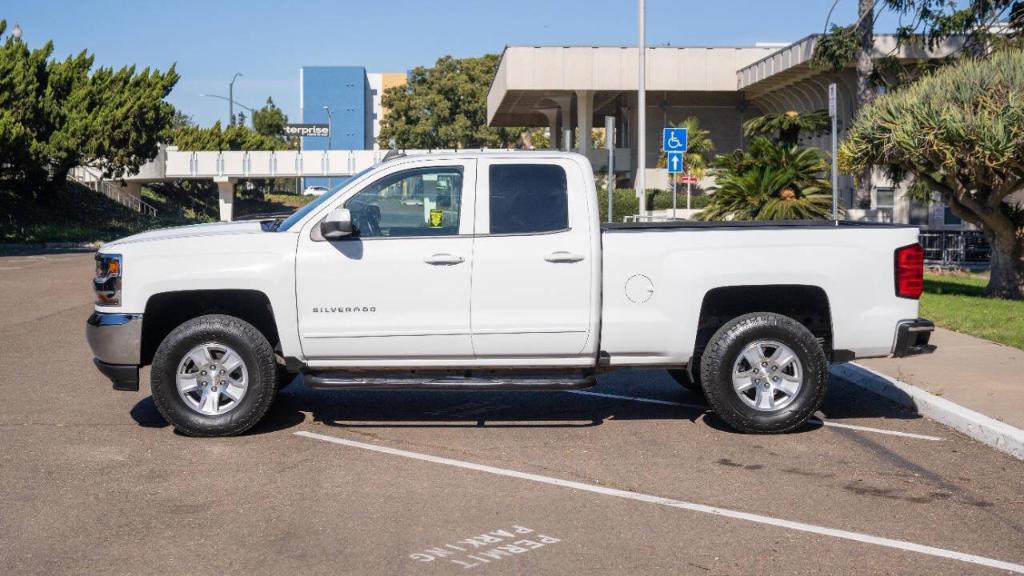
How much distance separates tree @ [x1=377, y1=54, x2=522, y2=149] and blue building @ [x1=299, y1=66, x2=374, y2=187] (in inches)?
2304

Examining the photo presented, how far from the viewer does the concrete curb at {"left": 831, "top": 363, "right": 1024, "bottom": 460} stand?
7958 millimetres

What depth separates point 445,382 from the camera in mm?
8242

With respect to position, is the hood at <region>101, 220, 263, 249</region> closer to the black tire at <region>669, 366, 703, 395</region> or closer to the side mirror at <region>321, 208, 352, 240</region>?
the side mirror at <region>321, 208, 352, 240</region>

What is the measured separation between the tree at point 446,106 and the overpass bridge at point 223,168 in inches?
711

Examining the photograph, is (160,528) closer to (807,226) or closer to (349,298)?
(349,298)

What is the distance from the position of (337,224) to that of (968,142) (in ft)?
37.1

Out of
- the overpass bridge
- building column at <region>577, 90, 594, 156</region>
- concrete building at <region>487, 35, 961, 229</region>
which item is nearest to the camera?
concrete building at <region>487, 35, 961, 229</region>

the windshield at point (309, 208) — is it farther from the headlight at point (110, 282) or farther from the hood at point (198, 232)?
the headlight at point (110, 282)

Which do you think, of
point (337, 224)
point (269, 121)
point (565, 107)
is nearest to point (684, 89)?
point (565, 107)

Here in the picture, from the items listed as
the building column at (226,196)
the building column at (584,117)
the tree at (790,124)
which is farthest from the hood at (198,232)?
the building column at (226,196)

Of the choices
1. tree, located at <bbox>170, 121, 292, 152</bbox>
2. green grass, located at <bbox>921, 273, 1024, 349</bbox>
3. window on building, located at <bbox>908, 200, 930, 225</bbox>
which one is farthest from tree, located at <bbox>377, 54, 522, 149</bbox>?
green grass, located at <bbox>921, 273, 1024, 349</bbox>

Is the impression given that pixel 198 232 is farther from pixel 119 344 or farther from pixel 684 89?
pixel 684 89

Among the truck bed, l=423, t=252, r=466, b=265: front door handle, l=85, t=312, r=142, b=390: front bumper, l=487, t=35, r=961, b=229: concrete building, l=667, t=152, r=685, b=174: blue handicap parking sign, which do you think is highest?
l=487, t=35, r=961, b=229: concrete building

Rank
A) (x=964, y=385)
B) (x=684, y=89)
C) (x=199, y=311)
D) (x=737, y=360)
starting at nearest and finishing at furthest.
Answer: (x=737, y=360)
(x=199, y=311)
(x=964, y=385)
(x=684, y=89)
